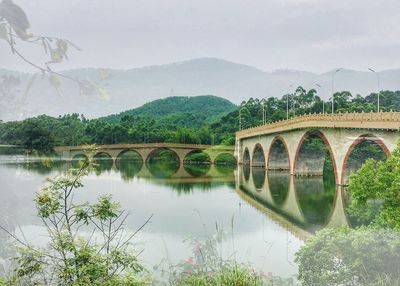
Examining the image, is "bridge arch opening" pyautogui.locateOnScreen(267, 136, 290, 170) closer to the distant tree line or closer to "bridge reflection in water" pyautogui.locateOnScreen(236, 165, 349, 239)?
the distant tree line

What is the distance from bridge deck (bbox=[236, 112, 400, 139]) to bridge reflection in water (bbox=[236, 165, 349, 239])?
3984 millimetres

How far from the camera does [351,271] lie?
26.7ft

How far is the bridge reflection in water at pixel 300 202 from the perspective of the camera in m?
19.9

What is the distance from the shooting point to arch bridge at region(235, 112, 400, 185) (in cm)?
2584

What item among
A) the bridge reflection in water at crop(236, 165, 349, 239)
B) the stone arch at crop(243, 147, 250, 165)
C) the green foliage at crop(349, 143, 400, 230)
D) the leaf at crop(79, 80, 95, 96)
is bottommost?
the bridge reflection in water at crop(236, 165, 349, 239)

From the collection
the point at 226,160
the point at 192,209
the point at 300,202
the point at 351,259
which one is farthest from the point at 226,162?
the point at 351,259

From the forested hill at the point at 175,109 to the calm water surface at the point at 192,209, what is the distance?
8.92ft

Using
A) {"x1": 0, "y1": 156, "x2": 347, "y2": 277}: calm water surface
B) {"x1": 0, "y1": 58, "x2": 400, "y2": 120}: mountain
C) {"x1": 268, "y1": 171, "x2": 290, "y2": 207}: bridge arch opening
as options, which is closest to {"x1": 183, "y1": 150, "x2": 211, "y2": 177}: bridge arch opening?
{"x1": 268, "y1": 171, "x2": 290, "y2": 207}: bridge arch opening

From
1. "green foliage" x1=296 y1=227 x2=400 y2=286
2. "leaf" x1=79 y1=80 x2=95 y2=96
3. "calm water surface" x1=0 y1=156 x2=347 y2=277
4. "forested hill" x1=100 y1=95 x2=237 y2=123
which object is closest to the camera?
"leaf" x1=79 y1=80 x2=95 y2=96

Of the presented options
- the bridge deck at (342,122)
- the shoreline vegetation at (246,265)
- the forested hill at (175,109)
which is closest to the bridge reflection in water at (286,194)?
the forested hill at (175,109)

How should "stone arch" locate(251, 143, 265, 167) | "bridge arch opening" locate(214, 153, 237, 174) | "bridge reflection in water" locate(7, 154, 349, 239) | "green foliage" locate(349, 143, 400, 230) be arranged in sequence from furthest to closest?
"bridge arch opening" locate(214, 153, 237, 174)
"stone arch" locate(251, 143, 265, 167)
"bridge reflection in water" locate(7, 154, 349, 239)
"green foliage" locate(349, 143, 400, 230)

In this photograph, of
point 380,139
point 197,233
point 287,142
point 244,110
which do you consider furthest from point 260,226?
point 244,110

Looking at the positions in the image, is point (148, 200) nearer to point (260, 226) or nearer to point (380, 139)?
point (260, 226)

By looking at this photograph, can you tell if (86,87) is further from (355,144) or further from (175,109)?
(355,144)
